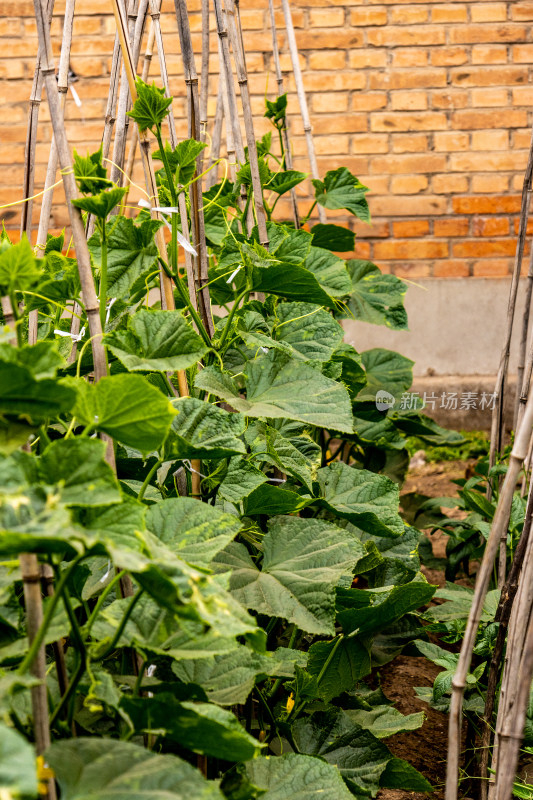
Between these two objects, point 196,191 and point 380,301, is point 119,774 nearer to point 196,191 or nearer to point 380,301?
point 196,191

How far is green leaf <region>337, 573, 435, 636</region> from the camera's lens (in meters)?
0.82

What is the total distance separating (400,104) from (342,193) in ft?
4.79

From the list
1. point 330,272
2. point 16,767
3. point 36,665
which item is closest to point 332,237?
point 330,272

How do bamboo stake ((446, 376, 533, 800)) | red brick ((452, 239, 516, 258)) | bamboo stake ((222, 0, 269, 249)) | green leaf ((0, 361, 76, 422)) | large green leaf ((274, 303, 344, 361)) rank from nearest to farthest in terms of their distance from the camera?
green leaf ((0, 361, 76, 422))
bamboo stake ((446, 376, 533, 800))
large green leaf ((274, 303, 344, 361))
bamboo stake ((222, 0, 269, 249))
red brick ((452, 239, 516, 258))

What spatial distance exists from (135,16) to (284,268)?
0.39m

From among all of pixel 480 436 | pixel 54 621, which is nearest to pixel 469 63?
pixel 480 436

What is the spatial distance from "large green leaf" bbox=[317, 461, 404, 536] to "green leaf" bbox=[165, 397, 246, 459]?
25 cm

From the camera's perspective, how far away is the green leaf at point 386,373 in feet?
5.24

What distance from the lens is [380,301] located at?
5.12ft

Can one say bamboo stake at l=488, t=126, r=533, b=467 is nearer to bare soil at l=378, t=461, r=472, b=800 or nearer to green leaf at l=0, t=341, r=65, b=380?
bare soil at l=378, t=461, r=472, b=800

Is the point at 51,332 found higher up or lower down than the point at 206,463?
higher up

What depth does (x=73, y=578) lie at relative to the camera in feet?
1.91

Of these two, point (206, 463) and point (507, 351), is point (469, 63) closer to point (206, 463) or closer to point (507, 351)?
point (507, 351)

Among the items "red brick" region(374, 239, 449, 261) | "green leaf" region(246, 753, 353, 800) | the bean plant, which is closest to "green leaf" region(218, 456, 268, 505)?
the bean plant
